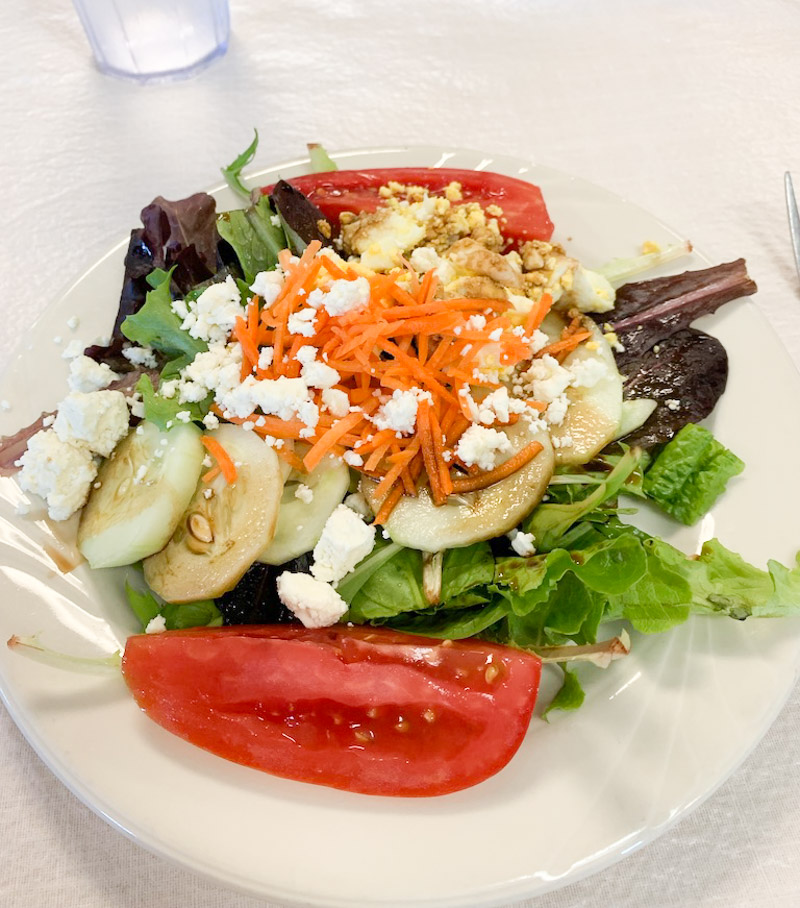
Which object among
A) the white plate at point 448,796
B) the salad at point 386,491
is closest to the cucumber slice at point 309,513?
the salad at point 386,491

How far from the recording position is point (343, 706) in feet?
4.74

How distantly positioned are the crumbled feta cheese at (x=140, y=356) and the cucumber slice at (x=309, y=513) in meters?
0.58

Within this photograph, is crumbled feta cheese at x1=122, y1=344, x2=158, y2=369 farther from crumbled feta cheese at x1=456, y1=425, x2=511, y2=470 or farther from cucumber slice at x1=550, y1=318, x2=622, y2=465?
cucumber slice at x1=550, y1=318, x2=622, y2=465

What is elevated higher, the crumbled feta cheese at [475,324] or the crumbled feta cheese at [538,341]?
the crumbled feta cheese at [475,324]

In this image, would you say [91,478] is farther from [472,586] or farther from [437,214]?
[437,214]

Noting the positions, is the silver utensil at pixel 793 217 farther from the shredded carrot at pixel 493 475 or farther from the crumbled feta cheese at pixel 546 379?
the shredded carrot at pixel 493 475

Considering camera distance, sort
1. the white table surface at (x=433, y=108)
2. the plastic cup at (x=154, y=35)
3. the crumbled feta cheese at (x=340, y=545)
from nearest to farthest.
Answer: the crumbled feta cheese at (x=340, y=545)
the white table surface at (x=433, y=108)
the plastic cup at (x=154, y=35)

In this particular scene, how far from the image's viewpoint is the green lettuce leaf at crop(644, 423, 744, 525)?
1.68 m

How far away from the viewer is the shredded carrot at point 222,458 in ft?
5.19

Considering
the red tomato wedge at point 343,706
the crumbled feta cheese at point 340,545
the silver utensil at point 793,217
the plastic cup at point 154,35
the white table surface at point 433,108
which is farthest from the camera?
the plastic cup at point 154,35

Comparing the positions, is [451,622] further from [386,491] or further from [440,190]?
[440,190]

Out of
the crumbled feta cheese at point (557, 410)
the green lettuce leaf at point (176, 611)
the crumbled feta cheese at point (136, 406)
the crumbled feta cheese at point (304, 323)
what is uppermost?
the crumbled feta cheese at point (304, 323)

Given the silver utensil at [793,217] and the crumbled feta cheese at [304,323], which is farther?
the silver utensil at [793,217]

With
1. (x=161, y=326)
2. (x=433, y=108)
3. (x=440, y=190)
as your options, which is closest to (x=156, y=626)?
(x=161, y=326)
